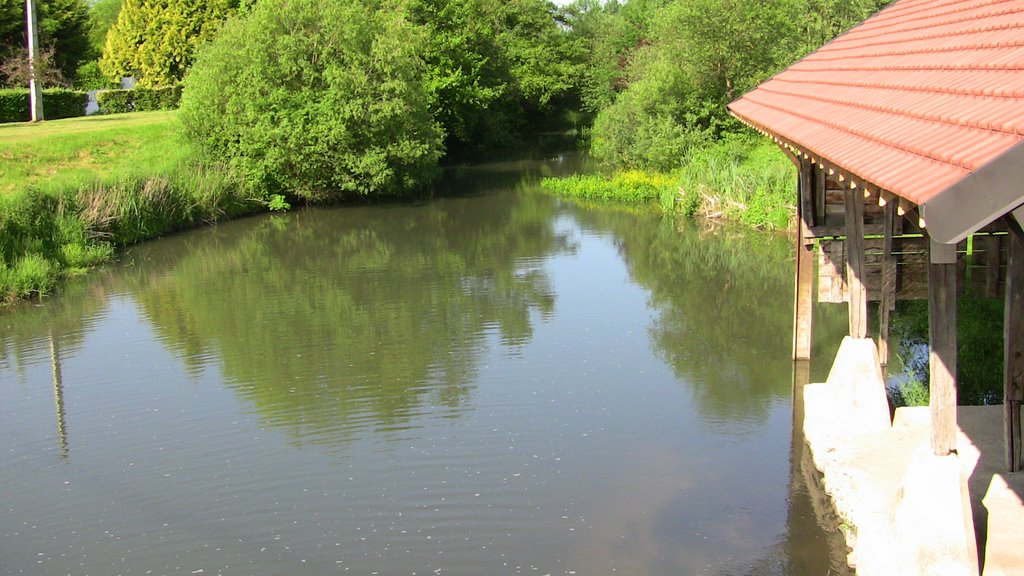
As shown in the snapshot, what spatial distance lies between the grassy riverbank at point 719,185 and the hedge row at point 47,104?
19280 millimetres

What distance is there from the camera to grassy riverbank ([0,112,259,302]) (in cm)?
2000

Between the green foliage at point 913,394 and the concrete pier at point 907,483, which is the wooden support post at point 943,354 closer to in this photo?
the concrete pier at point 907,483

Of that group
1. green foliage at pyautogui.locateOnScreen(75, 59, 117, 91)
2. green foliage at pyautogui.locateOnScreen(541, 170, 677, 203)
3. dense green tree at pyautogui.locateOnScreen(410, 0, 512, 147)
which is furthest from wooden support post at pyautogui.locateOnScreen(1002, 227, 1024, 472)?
green foliage at pyautogui.locateOnScreen(75, 59, 117, 91)

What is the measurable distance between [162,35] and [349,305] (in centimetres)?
3361

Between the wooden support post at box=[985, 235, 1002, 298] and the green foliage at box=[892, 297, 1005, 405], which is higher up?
the wooden support post at box=[985, 235, 1002, 298]

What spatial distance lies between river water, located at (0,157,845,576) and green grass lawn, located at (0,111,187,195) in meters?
7.31

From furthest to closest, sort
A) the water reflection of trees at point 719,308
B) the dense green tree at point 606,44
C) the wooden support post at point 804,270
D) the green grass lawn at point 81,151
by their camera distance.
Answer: the dense green tree at point 606,44 → the green grass lawn at point 81,151 → the water reflection of trees at point 719,308 → the wooden support post at point 804,270

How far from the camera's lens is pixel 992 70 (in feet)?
17.7

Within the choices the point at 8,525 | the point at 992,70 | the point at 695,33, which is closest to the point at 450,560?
the point at 8,525

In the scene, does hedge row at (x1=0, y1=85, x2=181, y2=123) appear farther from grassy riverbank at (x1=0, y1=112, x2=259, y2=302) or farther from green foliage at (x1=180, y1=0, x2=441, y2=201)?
green foliage at (x1=180, y1=0, x2=441, y2=201)

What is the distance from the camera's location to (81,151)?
96.2 feet

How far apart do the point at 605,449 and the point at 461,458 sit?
4.97 ft

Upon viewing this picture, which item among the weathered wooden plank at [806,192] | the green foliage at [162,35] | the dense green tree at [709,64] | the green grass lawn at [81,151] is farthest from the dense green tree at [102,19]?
the weathered wooden plank at [806,192]

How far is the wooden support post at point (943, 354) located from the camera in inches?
230
